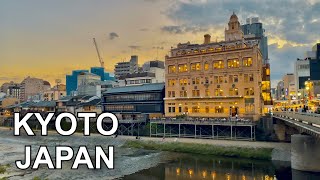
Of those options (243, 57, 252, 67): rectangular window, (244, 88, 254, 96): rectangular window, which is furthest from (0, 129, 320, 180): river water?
(243, 57, 252, 67): rectangular window

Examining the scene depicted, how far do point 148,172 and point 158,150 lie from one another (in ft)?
70.1

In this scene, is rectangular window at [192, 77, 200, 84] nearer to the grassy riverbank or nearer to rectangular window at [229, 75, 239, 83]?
rectangular window at [229, 75, 239, 83]

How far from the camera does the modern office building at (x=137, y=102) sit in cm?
9706

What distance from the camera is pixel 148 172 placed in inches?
2025

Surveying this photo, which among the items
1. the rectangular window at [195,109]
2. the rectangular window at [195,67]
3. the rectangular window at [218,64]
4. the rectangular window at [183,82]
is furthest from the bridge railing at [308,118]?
the rectangular window at [183,82]

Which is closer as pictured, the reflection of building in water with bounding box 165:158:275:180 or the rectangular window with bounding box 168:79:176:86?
the reflection of building in water with bounding box 165:158:275:180

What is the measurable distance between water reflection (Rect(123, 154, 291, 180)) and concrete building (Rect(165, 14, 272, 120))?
2485 cm

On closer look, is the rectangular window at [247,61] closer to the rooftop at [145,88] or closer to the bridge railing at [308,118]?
the rooftop at [145,88]

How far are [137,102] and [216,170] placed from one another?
168ft

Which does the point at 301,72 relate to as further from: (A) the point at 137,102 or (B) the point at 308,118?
(B) the point at 308,118

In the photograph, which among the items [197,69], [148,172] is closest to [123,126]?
[197,69]

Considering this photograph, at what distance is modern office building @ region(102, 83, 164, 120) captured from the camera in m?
97.1

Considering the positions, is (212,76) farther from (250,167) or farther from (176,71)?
(250,167)

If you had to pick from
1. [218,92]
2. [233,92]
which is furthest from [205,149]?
[218,92]
